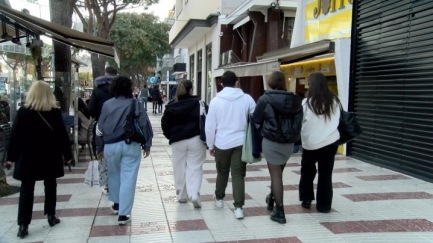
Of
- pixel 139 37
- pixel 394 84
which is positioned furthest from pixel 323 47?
pixel 139 37

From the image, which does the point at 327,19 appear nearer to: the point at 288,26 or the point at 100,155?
the point at 288,26

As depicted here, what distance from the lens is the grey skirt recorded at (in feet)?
15.0

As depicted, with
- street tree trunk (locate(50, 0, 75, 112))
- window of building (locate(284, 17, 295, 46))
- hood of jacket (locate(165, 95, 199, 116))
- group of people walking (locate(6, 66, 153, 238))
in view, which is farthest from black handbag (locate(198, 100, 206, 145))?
window of building (locate(284, 17, 295, 46))

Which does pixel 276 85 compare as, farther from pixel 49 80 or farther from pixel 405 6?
pixel 49 80

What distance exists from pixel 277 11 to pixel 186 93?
36.1 feet

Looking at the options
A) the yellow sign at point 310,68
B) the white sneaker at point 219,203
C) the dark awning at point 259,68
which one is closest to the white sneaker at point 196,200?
the white sneaker at point 219,203

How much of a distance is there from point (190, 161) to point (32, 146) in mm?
1906

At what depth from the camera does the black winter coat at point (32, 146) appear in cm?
425

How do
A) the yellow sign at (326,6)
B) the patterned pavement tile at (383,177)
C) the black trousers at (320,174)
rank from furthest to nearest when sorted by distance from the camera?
the yellow sign at (326,6), the patterned pavement tile at (383,177), the black trousers at (320,174)

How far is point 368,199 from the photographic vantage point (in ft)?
18.5

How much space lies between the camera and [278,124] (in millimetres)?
4484

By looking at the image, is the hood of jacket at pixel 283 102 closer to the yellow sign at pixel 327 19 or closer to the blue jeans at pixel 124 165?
the blue jeans at pixel 124 165

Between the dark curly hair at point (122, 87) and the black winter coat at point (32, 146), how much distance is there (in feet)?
2.39

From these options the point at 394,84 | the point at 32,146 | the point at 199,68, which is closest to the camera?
the point at 32,146
